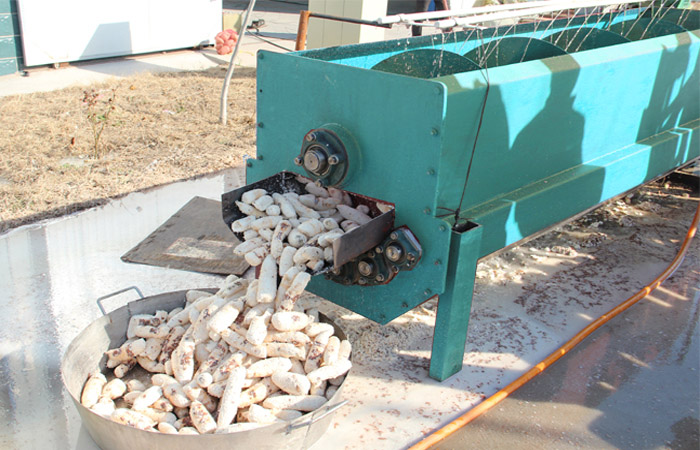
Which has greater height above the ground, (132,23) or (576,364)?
(132,23)

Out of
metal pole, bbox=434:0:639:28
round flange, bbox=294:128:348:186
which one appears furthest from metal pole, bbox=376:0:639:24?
round flange, bbox=294:128:348:186

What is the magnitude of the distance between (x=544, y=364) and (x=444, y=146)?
1325 mm

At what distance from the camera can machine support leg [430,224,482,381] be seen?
292cm

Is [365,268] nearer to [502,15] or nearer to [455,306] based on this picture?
[455,306]

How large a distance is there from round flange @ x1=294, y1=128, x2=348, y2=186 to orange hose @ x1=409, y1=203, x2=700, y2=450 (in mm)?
1174

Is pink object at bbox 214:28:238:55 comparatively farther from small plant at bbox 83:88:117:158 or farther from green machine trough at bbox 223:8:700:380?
Answer: green machine trough at bbox 223:8:700:380

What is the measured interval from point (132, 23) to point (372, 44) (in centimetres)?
647

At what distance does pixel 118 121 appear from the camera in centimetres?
676

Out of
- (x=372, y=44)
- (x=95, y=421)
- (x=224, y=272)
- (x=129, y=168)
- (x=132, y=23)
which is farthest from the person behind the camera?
(x=132, y=23)

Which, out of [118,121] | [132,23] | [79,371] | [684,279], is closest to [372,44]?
[79,371]

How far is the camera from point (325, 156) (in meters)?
2.98

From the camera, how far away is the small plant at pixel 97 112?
234 inches

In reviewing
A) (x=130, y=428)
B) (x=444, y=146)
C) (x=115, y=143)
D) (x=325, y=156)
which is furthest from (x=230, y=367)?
(x=115, y=143)

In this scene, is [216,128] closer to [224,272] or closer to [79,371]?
[224,272]
